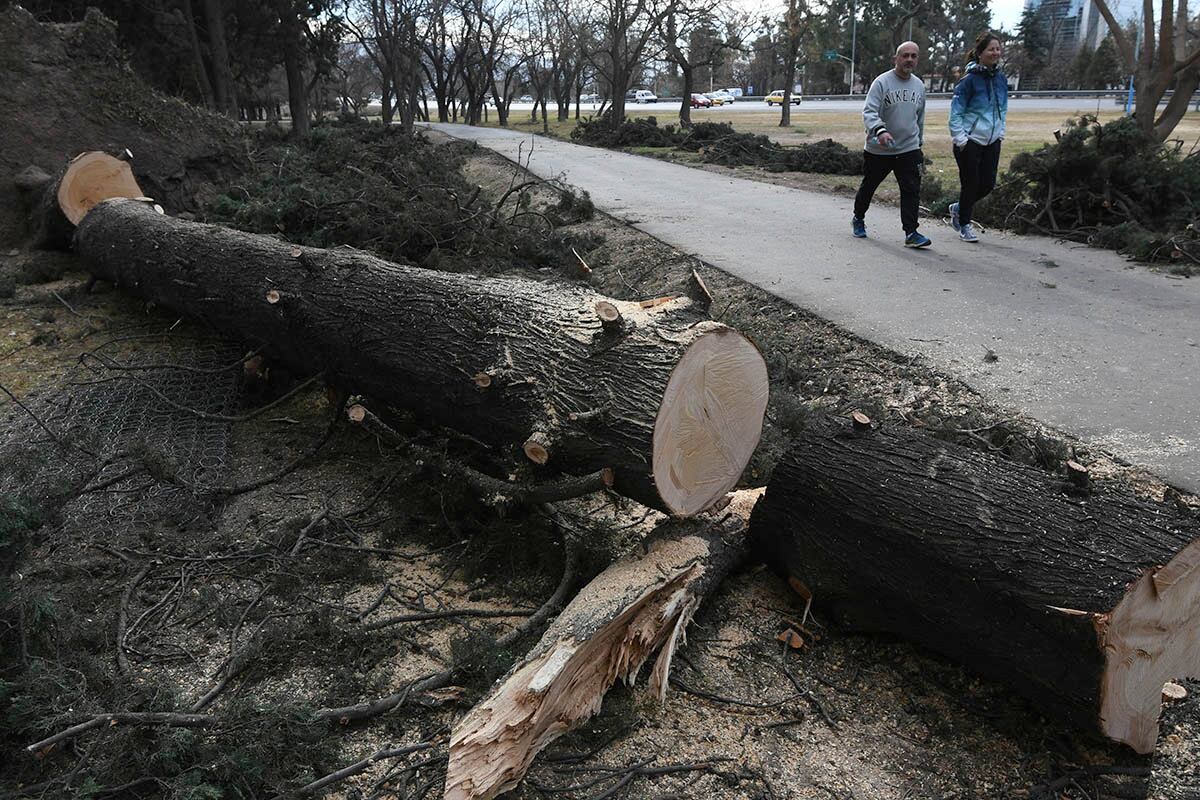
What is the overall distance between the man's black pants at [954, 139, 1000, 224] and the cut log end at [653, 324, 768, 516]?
5420 mm

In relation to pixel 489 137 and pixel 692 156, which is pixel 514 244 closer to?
pixel 692 156

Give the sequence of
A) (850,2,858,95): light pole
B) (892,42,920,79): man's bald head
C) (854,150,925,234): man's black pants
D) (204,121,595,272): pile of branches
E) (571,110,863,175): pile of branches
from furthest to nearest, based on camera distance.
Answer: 1. (850,2,858,95): light pole
2. (571,110,863,175): pile of branches
3. (854,150,925,234): man's black pants
4. (892,42,920,79): man's bald head
5. (204,121,595,272): pile of branches

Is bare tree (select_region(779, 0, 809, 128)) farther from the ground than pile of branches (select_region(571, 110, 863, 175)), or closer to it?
farther from the ground

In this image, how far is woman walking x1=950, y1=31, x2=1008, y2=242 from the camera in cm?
708

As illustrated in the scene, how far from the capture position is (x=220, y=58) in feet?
48.6

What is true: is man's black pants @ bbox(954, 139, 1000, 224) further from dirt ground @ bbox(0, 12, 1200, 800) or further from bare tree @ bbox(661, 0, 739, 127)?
bare tree @ bbox(661, 0, 739, 127)

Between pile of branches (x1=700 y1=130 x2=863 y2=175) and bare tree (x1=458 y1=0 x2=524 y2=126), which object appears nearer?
pile of branches (x1=700 y1=130 x2=863 y2=175)

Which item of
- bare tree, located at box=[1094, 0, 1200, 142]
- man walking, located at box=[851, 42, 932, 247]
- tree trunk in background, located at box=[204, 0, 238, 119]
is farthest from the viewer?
tree trunk in background, located at box=[204, 0, 238, 119]

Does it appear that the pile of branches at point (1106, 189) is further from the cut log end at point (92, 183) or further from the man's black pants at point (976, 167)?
the cut log end at point (92, 183)

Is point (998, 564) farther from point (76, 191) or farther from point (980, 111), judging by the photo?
point (76, 191)

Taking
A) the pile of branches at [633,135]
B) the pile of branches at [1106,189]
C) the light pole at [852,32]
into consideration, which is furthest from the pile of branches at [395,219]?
the light pole at [852,32]

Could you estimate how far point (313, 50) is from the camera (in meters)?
18.2

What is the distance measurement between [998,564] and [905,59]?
606 cm

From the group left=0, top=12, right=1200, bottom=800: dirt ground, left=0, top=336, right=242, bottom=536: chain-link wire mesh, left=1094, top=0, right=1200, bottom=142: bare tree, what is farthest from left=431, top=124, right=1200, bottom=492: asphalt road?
left=0, top=336, right=242, bottom=536: chain-link wire mesh
